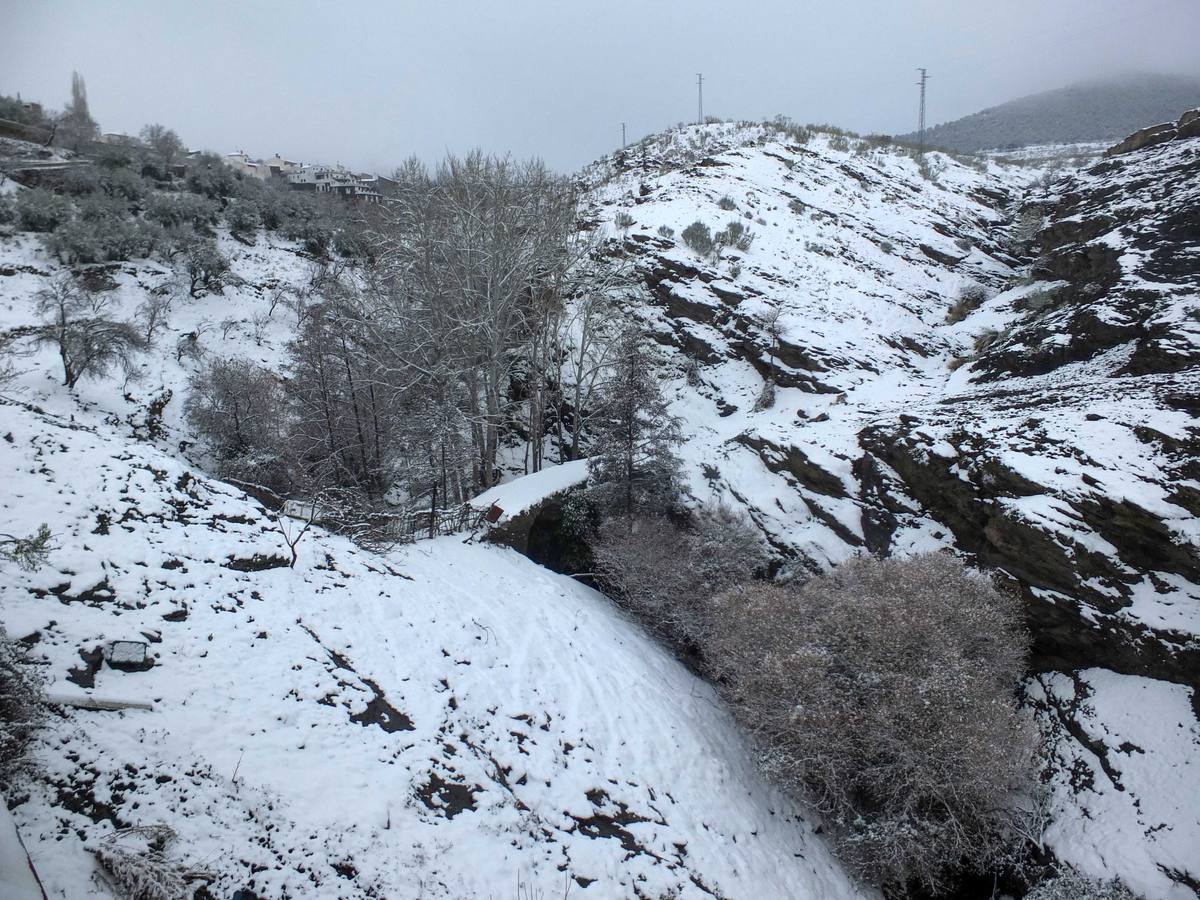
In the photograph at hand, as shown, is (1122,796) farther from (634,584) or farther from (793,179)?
(793,179)

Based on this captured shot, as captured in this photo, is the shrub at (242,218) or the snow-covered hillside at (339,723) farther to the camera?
the shrub at (242,218)

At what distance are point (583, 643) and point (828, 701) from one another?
A: 383cm

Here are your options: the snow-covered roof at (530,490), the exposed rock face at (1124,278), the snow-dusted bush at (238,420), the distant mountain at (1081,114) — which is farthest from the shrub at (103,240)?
the distant mountain at (1081,114)

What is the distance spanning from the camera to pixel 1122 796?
23.5 feet

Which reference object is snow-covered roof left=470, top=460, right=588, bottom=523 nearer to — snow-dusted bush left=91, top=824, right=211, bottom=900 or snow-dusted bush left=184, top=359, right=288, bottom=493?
snow-dusted bush left=184, top=359, right=288, bottom=493

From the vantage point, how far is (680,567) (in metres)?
10.9

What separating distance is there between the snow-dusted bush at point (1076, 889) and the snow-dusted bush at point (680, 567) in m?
5.16

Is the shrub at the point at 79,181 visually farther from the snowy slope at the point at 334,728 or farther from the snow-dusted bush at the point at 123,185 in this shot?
the snowy slope at the point at 334,728

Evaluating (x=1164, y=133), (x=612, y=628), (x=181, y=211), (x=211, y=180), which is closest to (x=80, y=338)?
(x=181, y=211)

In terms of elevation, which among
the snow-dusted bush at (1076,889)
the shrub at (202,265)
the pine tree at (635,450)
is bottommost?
the snow-dusted bush at (1076,889)

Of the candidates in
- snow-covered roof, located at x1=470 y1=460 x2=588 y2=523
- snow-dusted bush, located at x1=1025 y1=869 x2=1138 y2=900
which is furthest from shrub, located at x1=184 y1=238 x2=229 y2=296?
snow-dusted bush, located at x1=1025 y1=869 x2=1138 y2=900

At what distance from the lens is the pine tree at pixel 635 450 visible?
13016 millimetres

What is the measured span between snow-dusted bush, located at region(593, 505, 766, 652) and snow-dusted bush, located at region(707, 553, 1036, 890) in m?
1.78

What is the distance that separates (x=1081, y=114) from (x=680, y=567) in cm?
6210
